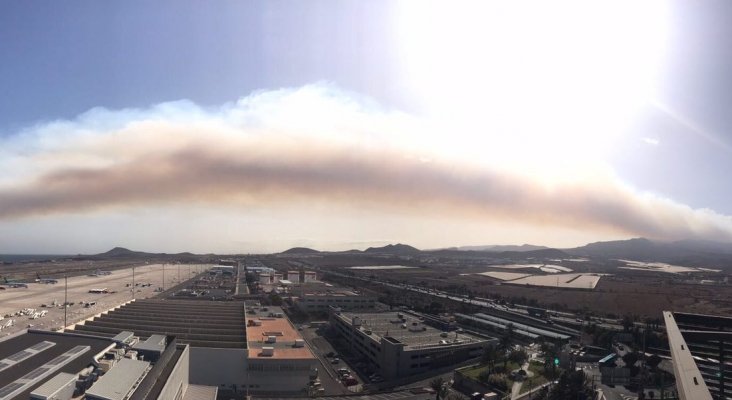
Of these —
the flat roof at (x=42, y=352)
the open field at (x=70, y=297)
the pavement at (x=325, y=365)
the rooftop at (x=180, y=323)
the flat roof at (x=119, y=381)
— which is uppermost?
the flat roof at (x=119, y=381)

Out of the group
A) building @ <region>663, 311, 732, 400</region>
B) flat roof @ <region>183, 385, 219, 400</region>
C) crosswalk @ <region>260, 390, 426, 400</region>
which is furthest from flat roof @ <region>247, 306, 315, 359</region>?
building @ <region>663, 311, 732, 400</region>

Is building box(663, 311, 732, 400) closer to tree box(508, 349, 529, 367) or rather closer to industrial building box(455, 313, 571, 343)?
tree box(508, 349, 529, 367)

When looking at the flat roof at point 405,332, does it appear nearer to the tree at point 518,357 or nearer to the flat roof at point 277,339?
the tree at point 518,357

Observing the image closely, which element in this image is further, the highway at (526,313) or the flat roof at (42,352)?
the highway at (526,313)

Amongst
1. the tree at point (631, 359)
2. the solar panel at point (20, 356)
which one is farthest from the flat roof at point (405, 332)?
the solar panel at point (20, 356)

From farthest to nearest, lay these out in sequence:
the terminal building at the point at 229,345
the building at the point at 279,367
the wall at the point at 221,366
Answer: the building at the point at 279,367 → the terminal building at the point at 229,345 → the wall at the point at 221,366

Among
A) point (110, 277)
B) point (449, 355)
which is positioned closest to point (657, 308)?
point (449, 355)

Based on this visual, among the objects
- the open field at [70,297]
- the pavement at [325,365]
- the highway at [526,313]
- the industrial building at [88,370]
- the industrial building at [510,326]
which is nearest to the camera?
the industrial building at [88,370]

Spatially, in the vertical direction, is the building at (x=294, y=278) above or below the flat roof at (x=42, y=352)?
below

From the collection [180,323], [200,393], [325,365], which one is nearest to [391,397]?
[325,365]
